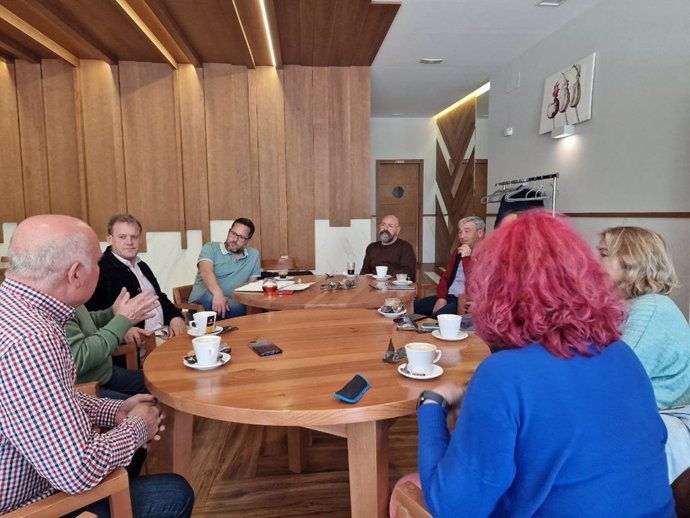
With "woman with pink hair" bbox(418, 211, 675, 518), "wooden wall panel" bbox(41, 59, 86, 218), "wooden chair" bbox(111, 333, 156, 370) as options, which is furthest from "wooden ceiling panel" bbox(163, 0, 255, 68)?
"woman with pink hair" bbox(418, 211, 675, 518)

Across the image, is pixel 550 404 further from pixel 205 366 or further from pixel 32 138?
pixel 32 138

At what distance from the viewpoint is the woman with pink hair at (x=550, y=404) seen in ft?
2.53

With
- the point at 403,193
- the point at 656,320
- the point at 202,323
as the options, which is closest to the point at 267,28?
the point at 202,323

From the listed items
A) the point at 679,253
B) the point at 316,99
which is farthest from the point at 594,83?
the point at 316,99

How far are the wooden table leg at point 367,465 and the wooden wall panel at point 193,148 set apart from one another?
450 centimetres

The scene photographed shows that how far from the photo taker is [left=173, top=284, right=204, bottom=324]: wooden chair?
9.91 feet

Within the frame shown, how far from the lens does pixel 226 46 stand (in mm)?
4680

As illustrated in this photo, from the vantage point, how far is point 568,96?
418cm

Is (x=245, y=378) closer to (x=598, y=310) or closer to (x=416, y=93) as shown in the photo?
(x=598, y=310)

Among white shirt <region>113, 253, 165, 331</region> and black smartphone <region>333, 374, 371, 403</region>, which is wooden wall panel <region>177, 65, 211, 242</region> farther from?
black smartphone <region>333, 374, 371, 403</region>

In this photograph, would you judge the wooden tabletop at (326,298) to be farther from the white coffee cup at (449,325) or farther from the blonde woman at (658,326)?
the blonde woman at (658,326)

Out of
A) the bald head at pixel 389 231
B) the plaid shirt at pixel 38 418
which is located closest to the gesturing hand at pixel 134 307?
the plaid shirt at pixel 38 418

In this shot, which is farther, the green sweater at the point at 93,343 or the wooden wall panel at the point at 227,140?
the wooden wall panel at the point at 227,140

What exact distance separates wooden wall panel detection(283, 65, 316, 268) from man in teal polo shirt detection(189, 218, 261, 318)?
1.79 m
